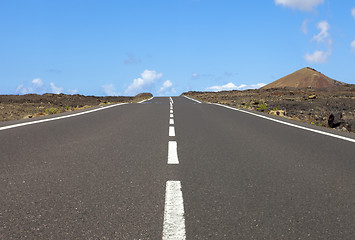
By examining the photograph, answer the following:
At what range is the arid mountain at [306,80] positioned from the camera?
331ft

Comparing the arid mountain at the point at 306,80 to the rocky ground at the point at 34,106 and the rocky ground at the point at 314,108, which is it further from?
the rocky ground at the point at 34,106

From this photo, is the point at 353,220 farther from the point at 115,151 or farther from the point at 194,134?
the point at 194,134

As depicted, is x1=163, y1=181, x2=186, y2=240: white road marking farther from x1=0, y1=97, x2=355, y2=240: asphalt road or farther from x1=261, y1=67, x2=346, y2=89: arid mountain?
x1=261, y1=67, x2=346, y2=89: arid mountain

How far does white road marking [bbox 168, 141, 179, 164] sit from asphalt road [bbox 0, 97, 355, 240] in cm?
8

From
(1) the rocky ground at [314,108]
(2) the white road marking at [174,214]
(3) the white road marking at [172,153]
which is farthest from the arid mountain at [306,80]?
(2) the white road marking at [174,214]

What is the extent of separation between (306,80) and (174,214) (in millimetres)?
108417

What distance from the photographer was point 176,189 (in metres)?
4.10

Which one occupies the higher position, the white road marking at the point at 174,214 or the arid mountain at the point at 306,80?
the arid mountain at the point at 306,80

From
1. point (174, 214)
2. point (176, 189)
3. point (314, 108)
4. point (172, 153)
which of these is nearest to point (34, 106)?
→ point (314, 108)

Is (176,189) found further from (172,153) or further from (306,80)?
(306,80)

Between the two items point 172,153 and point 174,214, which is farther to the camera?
point 172,153

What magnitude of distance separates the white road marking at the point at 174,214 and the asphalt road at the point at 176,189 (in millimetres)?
11

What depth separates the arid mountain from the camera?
331 ft

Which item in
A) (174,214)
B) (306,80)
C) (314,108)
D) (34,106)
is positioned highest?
(306,80)
